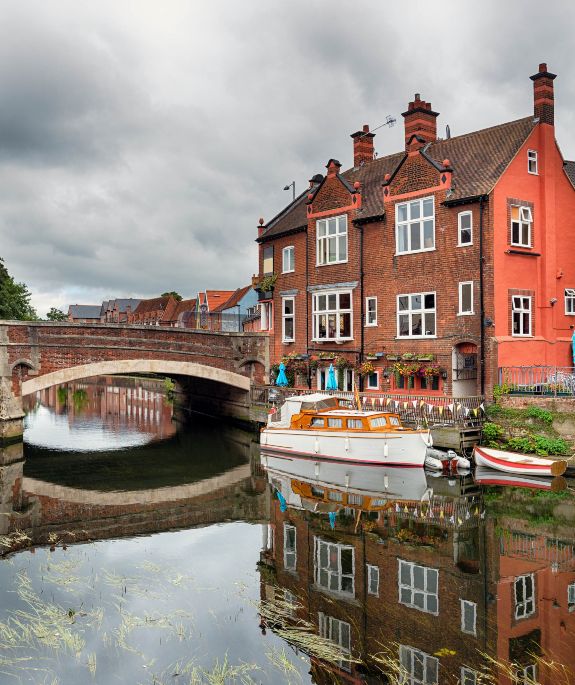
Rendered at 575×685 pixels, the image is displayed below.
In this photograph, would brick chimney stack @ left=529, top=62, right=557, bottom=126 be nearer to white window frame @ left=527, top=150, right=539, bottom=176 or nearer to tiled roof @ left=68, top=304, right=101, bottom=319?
white window frame @ left=527, top=150, right=539, bottom=176

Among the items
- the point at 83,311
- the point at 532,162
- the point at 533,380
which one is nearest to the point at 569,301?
the point at 533,380

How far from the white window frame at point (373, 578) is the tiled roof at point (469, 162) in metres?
16.9

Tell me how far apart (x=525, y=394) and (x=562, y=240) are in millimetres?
8661

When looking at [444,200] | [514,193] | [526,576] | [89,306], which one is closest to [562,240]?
[514,193]

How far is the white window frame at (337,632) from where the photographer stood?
31.5 ft

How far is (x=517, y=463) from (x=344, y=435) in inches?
242

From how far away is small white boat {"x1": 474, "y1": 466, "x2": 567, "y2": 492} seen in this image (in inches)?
786

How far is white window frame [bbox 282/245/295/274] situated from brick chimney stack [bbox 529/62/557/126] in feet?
46.5

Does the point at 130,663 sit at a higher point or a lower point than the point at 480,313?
lower

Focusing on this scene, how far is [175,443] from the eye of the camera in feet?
108

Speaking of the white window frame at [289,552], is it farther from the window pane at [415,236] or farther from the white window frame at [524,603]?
the window pane at [415,236]

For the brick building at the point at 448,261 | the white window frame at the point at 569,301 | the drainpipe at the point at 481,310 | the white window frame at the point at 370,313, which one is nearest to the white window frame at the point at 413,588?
the brick building at the point at 448,261

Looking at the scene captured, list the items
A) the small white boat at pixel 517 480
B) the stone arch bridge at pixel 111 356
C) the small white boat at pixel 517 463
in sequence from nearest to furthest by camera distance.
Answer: the small white boat at pixel 517 480
the small white boat at pixel 517 463
the stone arch bridge at pixel 111 356

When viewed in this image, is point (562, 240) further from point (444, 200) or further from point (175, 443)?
point (175, 443)
